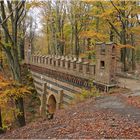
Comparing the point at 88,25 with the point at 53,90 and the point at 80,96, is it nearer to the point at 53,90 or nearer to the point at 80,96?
the point at 53,90

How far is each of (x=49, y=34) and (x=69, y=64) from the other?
20447mm

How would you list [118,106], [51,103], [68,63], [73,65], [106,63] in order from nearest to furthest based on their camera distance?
[118,106]
[106,63]
[73,65]
[68,63]
[51,103]

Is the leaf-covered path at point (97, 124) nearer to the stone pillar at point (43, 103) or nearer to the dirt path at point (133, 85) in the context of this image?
the dirt path at point (133, 85)

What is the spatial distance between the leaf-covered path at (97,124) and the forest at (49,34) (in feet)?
11.7

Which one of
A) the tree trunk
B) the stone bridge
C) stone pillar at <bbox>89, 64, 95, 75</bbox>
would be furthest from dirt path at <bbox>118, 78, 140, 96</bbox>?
the tree trunk

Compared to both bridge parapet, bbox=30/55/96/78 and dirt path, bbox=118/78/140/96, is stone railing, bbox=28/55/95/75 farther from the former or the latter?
dirt path, bbox=118/78/140/96

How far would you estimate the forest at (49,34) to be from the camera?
13.3 metres

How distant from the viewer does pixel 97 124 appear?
8.87 m

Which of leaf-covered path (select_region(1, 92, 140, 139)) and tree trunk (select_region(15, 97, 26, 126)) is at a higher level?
leaf-covered path (select_region(1, 92, 140, 139))

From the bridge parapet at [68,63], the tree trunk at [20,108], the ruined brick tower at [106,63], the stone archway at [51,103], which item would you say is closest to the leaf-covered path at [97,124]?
the ruined brick tower at [106,63]

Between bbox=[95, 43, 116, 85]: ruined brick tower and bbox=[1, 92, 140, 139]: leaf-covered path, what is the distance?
129 inches

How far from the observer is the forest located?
524 inches

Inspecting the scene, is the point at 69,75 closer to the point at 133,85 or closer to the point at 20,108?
the point at 133,85

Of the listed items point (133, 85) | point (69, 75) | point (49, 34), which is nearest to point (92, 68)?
point (133, 85)
